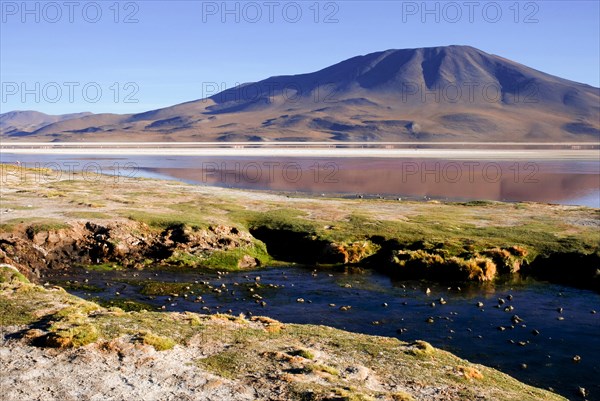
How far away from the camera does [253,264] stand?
39.9 metres

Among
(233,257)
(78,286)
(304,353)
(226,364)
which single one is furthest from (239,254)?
(226,364)

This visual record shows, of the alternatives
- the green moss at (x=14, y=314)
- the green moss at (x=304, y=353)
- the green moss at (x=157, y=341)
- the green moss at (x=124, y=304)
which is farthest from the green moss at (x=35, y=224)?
the green moss at (x=304, y=353)

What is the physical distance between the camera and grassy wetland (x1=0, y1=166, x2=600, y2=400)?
1820 cm

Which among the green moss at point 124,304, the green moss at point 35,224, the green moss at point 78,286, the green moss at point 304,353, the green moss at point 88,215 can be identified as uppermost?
the green moss at point 88,215

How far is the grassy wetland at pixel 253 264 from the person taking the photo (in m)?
18.2

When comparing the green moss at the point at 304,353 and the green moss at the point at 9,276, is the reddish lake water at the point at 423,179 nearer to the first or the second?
the green moss at the point at 9,276

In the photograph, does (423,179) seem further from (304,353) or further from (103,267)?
(304,353)

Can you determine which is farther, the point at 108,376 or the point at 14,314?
the point at 14,314

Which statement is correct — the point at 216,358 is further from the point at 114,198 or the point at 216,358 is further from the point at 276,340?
the point at 114,198

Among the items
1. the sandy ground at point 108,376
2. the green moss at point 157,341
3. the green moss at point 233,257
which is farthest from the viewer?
the green moss at point 233,257

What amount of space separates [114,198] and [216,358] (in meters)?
43.5

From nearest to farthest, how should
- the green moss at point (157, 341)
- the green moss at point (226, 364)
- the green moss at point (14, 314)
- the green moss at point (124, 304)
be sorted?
the green moss at point (226, 364) < the green moss at point (157, 341) < the green moss at point (14, 314) < the green moss at point (124, 304)

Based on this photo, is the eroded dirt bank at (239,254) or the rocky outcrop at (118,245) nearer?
the eroded dirt bank at (239,254)

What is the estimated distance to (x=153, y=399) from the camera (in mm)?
15969
